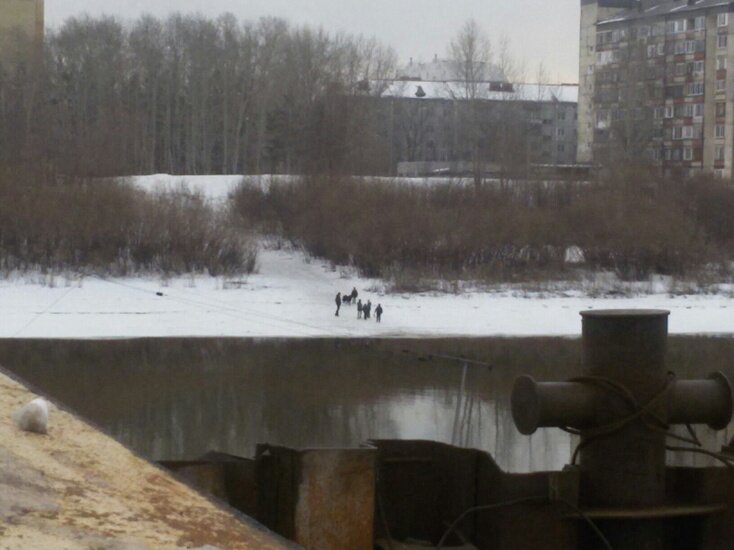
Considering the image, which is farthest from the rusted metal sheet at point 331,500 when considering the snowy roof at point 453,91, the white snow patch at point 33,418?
the snowy roof at point 453,91

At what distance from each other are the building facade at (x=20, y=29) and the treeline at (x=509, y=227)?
120ft

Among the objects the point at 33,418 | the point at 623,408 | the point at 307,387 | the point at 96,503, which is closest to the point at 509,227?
the point at 307,387

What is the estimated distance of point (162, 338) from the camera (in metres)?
37.6

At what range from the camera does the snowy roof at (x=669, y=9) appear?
308 feet

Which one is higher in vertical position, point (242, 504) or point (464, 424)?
point (242, 504)

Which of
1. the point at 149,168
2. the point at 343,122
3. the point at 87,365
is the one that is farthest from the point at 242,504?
the point at 149,168

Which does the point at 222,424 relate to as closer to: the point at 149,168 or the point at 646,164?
the point at 646,164

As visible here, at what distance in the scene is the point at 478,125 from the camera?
293 feet

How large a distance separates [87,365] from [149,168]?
59.1 metres

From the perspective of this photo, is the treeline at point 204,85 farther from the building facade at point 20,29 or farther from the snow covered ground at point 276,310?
the snow covered ground at point 276,310

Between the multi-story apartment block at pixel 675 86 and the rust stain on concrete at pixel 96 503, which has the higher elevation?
the multi-story apartment block at pixel 675 86

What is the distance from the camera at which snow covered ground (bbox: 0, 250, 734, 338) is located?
129 feet

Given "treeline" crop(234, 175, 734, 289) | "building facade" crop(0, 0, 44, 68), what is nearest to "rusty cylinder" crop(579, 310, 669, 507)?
"treeline" crop(234, 175, 734, 289)

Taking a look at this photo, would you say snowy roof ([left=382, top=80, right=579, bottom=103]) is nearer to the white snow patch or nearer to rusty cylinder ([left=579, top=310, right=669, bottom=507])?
rusty cylinder ([left=579, top=310, right=669, bottom=507])
